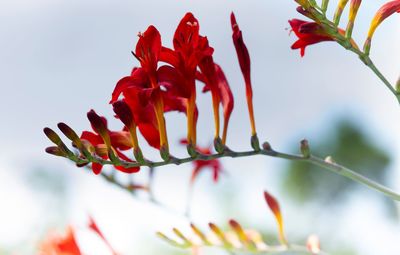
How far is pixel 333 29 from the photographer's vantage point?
1184mm

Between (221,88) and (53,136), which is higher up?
(221,88)

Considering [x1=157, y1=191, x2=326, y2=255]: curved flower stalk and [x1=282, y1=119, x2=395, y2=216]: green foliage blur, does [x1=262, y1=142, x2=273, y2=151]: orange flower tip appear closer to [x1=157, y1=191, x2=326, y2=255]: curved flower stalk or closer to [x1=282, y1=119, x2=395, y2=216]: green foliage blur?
[x1=157, y1=191, x2=326, y2=255]: curved flower stalk

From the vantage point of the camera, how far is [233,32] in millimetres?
1261

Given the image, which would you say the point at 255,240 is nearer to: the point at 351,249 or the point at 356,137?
the point at 351,249

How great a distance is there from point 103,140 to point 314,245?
55 cm

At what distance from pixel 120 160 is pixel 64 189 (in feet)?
47.0

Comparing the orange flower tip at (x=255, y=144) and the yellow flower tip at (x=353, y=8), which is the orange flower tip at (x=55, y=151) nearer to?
the orange flower tip at (x=255, y=144)

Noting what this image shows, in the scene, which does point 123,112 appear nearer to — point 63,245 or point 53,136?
point 53,136

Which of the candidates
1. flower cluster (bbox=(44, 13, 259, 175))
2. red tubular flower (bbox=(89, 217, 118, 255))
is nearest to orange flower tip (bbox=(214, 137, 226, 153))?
flower cluster (bbox=(44, 13, 259, 175))

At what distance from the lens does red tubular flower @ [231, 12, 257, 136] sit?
4.12 ft

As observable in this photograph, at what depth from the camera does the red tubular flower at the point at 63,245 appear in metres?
1.72

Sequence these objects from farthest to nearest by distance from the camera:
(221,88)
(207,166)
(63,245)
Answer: (207,166) < (63,245) < (221,88)

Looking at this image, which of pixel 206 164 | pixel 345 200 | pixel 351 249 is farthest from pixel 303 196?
pixel 206 164

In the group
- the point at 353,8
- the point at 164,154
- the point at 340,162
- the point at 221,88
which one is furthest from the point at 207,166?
the point at 340,162
